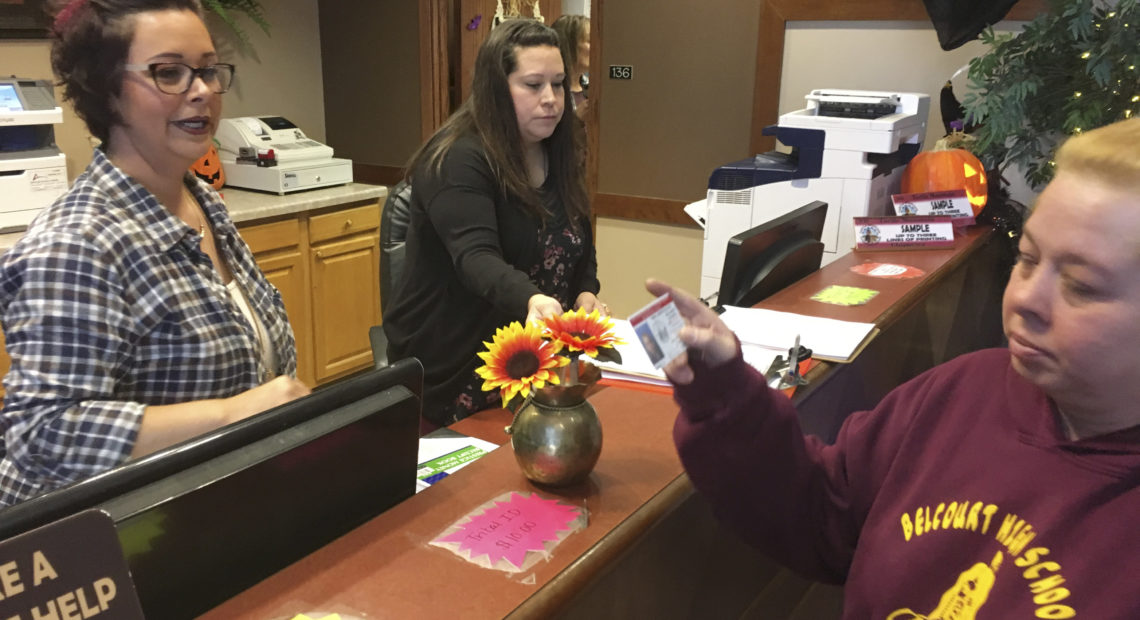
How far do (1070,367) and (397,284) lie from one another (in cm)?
157

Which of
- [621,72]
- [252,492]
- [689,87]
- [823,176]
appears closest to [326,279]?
[621,72]

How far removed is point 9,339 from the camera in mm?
1155

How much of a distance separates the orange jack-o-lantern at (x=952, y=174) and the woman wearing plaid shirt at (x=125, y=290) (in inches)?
94.0

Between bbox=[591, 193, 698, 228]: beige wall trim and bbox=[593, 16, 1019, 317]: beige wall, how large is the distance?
0.04 metres

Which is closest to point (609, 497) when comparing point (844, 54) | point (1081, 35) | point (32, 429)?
point (32, 429)

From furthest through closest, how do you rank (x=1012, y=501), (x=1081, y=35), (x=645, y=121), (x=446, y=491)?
1. (x=645, y=121)
2. (x=1081, y=35)
3. (x=446, y=491)
4. (x=1012, y=501)

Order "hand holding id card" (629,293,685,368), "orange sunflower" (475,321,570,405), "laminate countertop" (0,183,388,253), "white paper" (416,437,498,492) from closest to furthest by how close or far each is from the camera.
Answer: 1. "hand holding id card" (629,293,685,368)
2. "orange sunflower" (475,321,570,405)
3. "white paper" (416,437,498,492)
4. "laminate countertop" (0,183,388,253)

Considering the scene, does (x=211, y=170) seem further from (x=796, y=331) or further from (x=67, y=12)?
(x=796, y=331)

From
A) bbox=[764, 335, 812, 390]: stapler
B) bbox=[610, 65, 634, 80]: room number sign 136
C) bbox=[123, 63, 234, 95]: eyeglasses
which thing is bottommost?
bbox=[764, 335, 812, 390]: stapler

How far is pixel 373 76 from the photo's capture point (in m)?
4.60

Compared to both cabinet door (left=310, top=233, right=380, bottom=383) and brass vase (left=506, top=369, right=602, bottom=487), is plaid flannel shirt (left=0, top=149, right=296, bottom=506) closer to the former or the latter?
brass vase (left=506, top=369, right=602, bottom=487)

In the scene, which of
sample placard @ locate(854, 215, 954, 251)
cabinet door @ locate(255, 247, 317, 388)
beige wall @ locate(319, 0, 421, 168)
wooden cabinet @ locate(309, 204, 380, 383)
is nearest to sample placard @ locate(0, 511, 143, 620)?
sample placard @ locate(854, 215, 954, 251)

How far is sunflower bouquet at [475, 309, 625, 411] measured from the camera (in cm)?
104

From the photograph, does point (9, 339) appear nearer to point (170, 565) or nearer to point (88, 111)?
point (88, 111)
